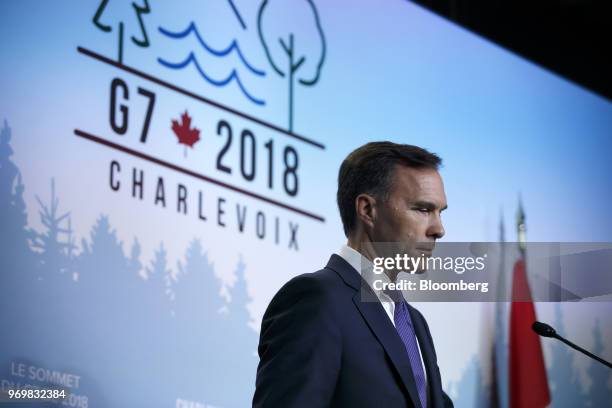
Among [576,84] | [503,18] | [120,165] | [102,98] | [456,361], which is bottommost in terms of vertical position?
[456,361]

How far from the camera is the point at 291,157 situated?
3.73m

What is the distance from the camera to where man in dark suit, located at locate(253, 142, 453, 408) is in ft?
6.44

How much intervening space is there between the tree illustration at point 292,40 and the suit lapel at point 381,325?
167 cm

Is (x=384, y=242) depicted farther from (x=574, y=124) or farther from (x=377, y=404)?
(x=574, y=124)

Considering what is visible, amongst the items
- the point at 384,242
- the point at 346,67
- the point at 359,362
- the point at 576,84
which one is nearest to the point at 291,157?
the point at 346,67

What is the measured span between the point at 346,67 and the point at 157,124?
1031 millimetres

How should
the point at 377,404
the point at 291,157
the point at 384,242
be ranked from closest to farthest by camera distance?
the point at 377,404
the point at 384,242
the point at 291,157

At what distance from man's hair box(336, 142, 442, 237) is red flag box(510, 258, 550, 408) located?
224 centimetres

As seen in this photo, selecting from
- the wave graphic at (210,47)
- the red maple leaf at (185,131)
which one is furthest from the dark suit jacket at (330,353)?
the wave graphic at (210,47)

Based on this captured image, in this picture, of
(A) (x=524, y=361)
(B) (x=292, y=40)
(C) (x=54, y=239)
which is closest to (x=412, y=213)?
(C) (x=54, y=239)

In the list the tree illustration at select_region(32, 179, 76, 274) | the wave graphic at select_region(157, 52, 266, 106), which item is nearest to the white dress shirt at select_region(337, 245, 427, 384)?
the tree illustration at select_region(32, 179, 76, 274)

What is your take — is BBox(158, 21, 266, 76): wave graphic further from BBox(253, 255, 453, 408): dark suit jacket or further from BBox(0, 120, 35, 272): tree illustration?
BBox(253, 255, 453, 408): dark suit jacket

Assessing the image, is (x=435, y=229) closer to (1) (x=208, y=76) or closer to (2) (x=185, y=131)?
(2) (x=185, y=131)

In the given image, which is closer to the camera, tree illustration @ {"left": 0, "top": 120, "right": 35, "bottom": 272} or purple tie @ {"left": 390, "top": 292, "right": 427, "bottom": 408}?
purple tie @ {"left": 390, "top": 292, "right": 427, "bottom": 408}
